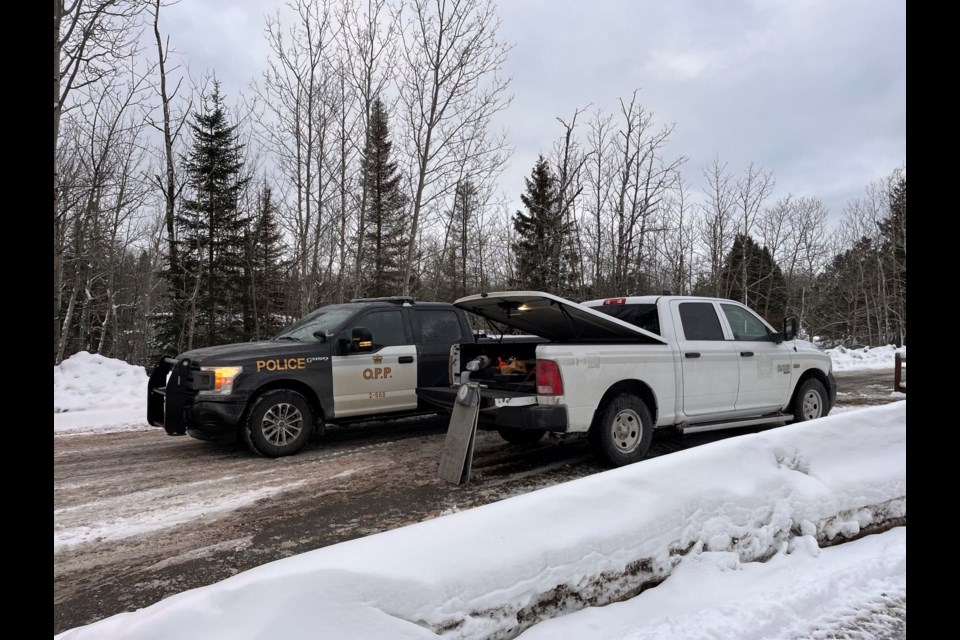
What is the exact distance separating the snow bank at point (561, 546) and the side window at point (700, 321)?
2.36 meters

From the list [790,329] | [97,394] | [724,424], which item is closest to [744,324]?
[790,329]

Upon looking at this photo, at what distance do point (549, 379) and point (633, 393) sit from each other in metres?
1.25

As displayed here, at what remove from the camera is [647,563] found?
9.76ft

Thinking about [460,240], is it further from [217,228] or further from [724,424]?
[724,424]

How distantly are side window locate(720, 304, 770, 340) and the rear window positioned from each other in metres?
1.13

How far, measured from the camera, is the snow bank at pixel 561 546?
2.13 meters

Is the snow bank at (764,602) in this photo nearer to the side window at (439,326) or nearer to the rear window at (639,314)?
the rear window at (639,314)

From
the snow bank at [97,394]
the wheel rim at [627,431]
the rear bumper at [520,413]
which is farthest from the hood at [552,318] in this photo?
the snow bank at [97,394]

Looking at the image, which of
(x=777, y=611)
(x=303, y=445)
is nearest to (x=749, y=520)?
(x=777, y=611)

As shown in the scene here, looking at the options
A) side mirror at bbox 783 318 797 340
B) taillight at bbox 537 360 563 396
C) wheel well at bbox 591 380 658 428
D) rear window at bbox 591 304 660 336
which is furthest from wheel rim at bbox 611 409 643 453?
side mirror at bbox 783 318 797 340

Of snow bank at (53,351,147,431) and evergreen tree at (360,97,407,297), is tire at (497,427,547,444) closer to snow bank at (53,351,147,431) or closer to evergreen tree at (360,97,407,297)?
snow bank at (53,351,147,431)

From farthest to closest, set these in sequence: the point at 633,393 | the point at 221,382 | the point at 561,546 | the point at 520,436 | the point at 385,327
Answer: the point at 385,327
the point at 520,436
the point at 221,382
the point at 633,393
the point at 561,546

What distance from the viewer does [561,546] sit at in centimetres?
274
